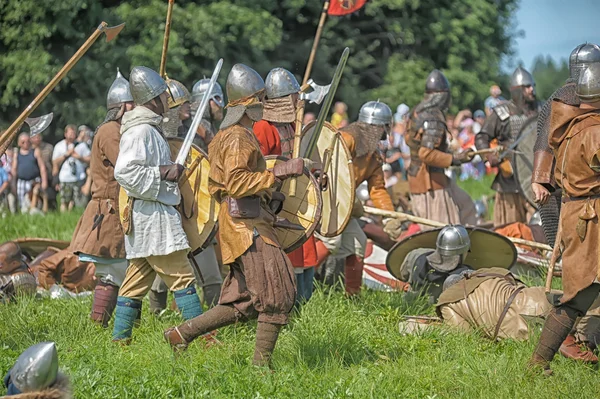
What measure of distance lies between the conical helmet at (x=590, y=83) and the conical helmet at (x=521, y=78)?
478cm

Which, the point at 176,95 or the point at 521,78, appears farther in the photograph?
the point at 521,78

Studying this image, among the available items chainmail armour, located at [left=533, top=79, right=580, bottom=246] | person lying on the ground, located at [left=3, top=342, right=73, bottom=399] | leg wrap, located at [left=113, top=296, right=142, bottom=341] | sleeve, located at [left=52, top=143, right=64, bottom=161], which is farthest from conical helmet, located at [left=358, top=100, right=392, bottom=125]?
sleeve, located at [left=52, top=143, right=64, bottom=161]

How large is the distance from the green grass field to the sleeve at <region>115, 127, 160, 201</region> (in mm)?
900

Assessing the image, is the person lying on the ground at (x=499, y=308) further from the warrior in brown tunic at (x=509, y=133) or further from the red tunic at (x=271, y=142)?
the warrior in brown tunic at (x=509, y=133)

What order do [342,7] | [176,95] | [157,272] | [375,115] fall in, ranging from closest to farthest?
1. [157,272]
2. [176,95]
3. [375,115]
4. [342,7]

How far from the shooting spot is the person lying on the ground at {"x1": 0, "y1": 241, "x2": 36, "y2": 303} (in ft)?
26.6

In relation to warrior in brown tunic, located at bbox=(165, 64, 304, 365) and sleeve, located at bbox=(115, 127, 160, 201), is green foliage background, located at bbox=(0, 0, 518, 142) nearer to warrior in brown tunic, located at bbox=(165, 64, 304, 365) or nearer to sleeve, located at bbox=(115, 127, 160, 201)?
sleeve, located at bbox=(115, 127, 160, 201)

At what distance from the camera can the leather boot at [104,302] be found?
703cm

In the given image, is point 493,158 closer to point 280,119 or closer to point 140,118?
point 280,119

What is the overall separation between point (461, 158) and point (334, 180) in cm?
262

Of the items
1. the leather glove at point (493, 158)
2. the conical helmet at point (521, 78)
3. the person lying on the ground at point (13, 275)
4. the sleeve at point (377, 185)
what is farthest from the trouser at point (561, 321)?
the conical helmet at point (521, 78)

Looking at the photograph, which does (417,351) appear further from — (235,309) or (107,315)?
(107,315)

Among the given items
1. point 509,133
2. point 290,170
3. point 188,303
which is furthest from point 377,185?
point 290,170

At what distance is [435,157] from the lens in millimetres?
9453
